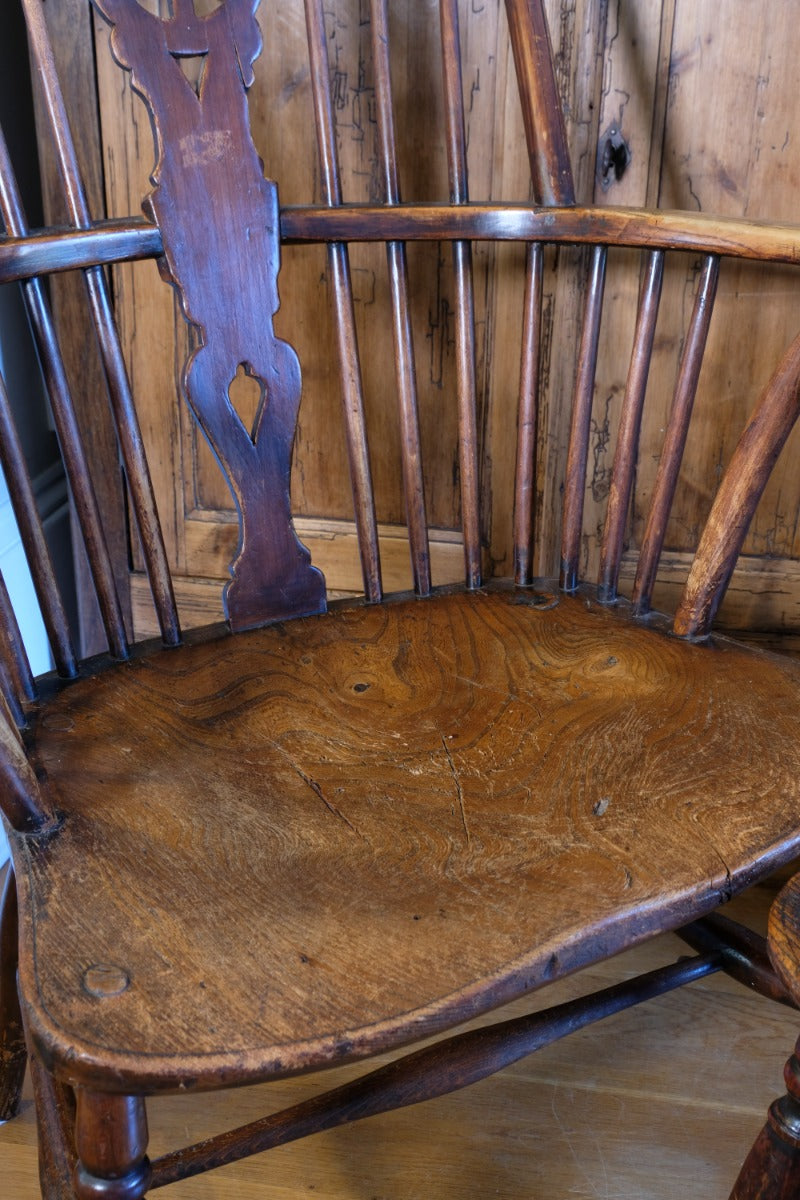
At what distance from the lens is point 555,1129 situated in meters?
1.16

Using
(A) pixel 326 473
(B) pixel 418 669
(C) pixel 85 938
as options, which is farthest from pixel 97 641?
(C) pixel 85 938

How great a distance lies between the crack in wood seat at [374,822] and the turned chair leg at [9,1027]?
0.22 meters

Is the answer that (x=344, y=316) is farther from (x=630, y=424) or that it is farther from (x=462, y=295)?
(x=630, y=424)

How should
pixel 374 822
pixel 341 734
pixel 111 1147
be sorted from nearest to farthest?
pixel 111 1147 < pixel 374 822 < pixel 341 734

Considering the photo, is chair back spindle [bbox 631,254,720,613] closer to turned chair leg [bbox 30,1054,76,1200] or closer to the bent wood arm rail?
the bent wood arm rail

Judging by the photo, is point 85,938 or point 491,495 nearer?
point 85,938

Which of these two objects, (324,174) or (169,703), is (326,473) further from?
(169,703)

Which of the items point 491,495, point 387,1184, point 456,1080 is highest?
point 491,495

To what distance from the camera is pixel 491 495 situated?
141 centimetres

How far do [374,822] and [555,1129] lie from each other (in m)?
0.53

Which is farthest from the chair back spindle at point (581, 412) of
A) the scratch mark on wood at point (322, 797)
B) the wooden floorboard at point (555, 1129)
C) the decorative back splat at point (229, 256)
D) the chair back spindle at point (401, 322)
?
the wooden floorboard at point (555, 1129)

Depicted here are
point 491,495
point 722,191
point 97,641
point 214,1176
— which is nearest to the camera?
point 214,1176

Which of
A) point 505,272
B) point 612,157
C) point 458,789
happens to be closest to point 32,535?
point 458,789

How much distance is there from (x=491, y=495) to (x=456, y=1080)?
0.68 m
